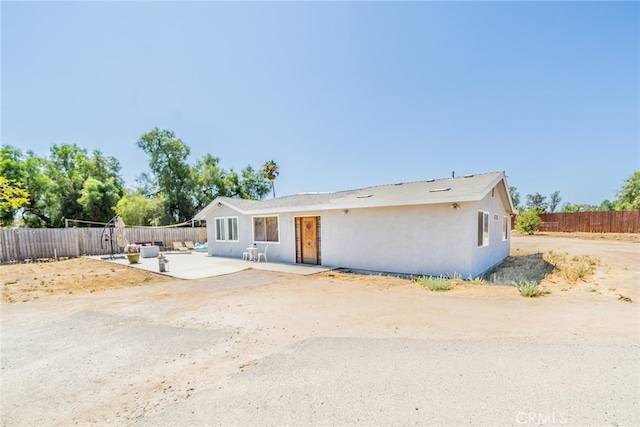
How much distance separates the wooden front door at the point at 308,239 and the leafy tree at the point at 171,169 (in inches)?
797

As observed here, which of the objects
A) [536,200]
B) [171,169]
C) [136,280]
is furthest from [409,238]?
[536,200]

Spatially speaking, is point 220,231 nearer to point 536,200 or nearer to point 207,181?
point 207,181

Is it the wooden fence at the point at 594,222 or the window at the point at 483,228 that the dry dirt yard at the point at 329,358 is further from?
the wooden fence at the point at 594,222

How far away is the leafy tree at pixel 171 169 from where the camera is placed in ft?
88.7

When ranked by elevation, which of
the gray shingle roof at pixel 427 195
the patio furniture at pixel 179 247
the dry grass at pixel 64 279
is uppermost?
the gray shingle roof at pixel 427 195

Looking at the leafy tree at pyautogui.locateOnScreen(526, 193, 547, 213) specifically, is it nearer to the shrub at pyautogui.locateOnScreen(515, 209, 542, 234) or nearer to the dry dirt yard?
the shrub at pyautogui.locateOnScreen(515, 209, 542, 234)

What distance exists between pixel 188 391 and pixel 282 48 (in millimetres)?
13013

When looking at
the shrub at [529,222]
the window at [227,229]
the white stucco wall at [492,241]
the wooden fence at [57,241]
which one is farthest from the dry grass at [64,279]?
the shrub at [529,222]

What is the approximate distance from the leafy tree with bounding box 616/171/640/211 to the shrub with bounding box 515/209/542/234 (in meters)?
15.5

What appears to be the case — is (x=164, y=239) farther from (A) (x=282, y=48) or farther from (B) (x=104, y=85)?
(A) (x=282, y=48)

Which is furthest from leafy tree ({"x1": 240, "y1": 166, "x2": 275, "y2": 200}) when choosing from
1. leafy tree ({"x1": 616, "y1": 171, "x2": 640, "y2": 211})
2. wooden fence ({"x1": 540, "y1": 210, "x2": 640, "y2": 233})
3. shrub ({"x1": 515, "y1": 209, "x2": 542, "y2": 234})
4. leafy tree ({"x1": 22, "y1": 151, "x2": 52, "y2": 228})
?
leafy tree ({"x1": 616, "y1": 171, "x2": 640, "y2": 211})

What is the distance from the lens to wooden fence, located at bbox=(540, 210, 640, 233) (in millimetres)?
21781

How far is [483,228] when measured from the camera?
9258 millimetres

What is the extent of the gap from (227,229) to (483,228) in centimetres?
1262
